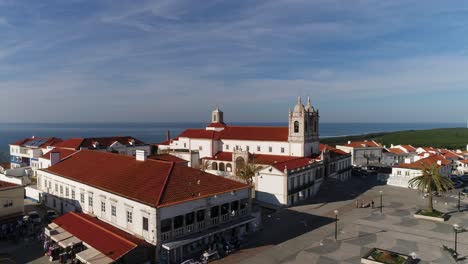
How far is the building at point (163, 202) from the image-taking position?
25250mm

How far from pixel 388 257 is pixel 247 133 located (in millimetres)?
40155

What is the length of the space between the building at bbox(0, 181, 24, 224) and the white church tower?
3806 cm

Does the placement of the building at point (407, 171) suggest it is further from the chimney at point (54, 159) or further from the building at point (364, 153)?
the chimney at point (54, 159)

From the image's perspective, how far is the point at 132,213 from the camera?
88.1ft

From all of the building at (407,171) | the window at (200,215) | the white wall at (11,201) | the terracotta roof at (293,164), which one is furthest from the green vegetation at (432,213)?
the white wall at (11,201)

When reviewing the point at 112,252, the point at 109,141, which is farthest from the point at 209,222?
the point at 109,141

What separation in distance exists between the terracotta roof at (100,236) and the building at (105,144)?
107ft

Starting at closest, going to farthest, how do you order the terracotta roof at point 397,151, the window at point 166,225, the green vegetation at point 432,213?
the window at point 166,225 → the green vegetation at point 432,213 → the terracotta roof at point 397,151

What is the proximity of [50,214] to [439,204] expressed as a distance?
4566cm

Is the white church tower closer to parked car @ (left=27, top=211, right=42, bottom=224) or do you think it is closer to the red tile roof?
the red tile roof

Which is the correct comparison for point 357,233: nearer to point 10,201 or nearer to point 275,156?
point 275,156

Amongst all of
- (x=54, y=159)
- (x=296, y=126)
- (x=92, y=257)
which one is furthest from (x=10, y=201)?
(x=296, y=126)

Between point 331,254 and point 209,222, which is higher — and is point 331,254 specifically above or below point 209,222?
below

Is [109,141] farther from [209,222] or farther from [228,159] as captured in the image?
[209,222]
